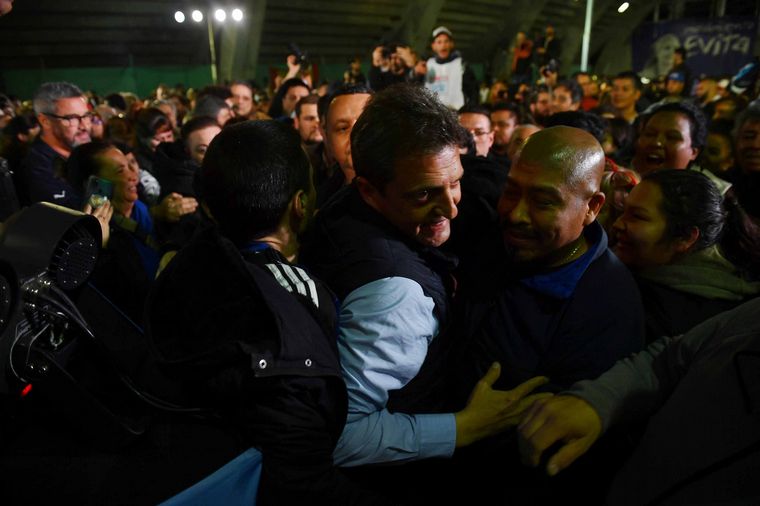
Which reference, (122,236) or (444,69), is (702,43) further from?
(122,236)

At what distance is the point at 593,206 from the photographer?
1504 millimetres

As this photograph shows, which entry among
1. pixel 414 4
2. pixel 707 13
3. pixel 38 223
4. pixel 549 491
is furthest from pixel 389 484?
pixel 707 13

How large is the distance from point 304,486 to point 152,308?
511mm

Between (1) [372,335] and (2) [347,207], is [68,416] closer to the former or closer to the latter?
(1) [372,335]

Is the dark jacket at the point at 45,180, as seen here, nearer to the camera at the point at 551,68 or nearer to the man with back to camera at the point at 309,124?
the man with back to camera at the point at 309,124

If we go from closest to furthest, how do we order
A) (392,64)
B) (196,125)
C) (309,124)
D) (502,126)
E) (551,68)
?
(196,125)
(309,124)
(502,126)
(392,64)
(551,68)

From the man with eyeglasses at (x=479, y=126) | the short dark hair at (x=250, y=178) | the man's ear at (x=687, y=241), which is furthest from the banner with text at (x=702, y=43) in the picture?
the short dark hair at (x=250, y=178)

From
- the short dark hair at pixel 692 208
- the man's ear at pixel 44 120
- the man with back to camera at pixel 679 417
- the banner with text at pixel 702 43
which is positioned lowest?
the man with back to camera at pixel 679 417

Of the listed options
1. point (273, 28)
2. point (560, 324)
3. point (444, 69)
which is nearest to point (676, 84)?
point (444, 69)

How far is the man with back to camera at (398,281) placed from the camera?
1208 millimetres

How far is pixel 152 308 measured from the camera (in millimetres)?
1120

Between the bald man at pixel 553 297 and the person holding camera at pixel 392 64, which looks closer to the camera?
the bald man at pixel 553 297

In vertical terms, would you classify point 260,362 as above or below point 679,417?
above

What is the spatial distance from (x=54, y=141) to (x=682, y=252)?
413 centimetres
